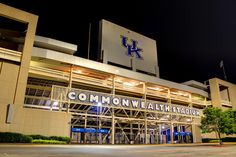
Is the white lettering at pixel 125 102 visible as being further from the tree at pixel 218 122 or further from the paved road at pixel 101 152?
the paved road at pixel 101 152

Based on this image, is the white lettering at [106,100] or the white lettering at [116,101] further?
the white lettering at [116,101]

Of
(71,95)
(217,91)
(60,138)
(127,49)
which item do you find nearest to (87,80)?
(71,95)

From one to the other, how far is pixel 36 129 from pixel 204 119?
2284 cm

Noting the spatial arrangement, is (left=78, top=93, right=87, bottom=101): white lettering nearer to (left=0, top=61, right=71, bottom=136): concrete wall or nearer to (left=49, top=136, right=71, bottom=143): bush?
(left=0, top=61, right=71, bottom=136): concrete wall

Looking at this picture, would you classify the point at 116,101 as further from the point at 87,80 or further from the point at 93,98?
the point at 87,80

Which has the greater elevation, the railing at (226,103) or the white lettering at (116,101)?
the railing at (226,103)

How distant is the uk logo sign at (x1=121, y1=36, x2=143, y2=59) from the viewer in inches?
1421

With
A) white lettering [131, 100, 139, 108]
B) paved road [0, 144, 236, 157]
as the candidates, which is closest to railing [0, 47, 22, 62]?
paved road [0, 144, 236, 157]

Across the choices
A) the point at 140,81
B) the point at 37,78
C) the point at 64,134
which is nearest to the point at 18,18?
the point at 37,78

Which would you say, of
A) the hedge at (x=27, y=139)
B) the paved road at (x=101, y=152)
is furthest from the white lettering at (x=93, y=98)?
the paved road at (x=101, y=152)

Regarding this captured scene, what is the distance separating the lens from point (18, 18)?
23891 mm

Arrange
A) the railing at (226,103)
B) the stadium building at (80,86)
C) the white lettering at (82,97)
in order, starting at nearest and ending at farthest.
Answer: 1. the stadium building at (80,86)
2. the white lettering at (82,97)
3. the railing at (226,103)

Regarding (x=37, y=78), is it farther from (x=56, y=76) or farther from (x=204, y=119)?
(x=204, y=119)

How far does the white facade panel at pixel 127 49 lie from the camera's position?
33625 mm
